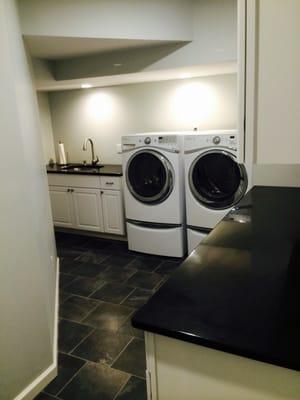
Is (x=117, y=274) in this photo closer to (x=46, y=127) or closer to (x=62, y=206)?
(x=62, y=206)

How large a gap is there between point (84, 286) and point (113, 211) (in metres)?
1.12

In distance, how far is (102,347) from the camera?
7.37 feet

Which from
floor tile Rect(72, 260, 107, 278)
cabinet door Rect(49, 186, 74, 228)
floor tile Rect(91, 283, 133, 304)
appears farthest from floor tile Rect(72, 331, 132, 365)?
cabinet door Rect(49, 186, 74, 228)

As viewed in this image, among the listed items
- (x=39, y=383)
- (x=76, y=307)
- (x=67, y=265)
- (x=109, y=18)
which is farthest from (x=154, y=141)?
(x=39, y=383)

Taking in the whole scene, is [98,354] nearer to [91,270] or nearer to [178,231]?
[91,270]

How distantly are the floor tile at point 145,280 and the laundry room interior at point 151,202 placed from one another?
19 mm

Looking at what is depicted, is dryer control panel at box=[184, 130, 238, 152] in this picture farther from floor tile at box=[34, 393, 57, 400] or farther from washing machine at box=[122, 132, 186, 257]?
floor tile at box=[34, 393, 57, 400]

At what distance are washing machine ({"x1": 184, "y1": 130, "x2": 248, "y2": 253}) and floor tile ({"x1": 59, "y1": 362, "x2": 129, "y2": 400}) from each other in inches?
67.5

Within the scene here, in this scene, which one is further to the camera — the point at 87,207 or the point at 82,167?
the point at 82,167

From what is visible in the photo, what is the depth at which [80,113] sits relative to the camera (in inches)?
187

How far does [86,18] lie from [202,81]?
1.74 meters

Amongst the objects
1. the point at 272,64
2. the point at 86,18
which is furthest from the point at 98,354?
the point at 86,18

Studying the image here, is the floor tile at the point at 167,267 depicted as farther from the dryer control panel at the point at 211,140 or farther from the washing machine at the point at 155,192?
the dryer control panel at the point at 211,140

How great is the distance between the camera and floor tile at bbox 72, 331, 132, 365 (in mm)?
2151
